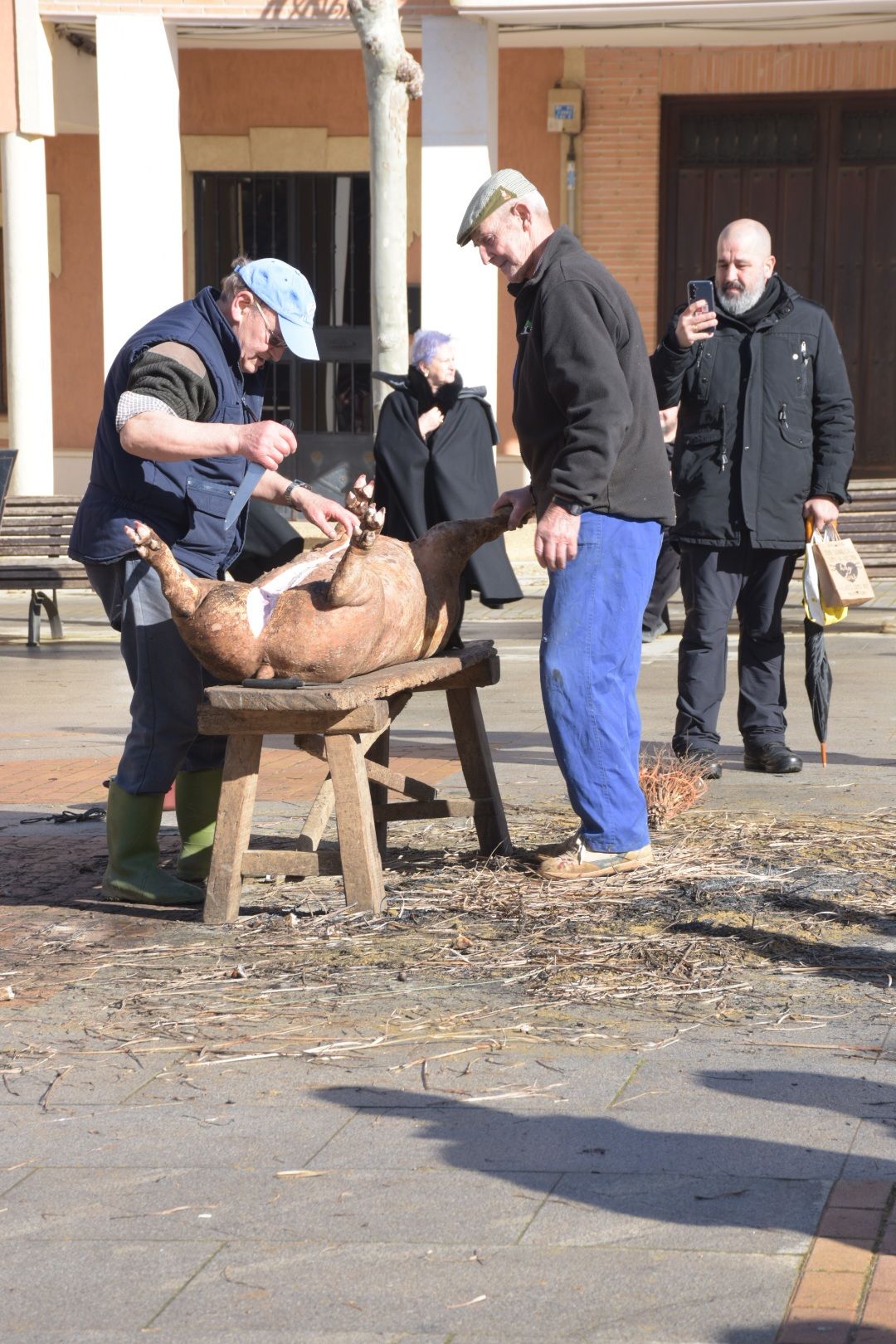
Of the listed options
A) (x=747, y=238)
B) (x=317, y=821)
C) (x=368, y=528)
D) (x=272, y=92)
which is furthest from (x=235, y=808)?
(x=272, y=92)

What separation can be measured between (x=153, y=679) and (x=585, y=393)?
1443mm

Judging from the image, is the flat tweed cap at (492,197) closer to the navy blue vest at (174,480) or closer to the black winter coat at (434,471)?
the navy blue vest at (174,480)

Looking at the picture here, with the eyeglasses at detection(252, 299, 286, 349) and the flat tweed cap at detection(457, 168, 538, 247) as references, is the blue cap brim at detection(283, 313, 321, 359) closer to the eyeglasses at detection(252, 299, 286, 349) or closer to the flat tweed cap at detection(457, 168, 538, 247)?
the eyeglasses at detection(252, 299, 286, 349)

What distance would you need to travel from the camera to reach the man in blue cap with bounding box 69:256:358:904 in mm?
5285

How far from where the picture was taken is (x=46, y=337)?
1648cm

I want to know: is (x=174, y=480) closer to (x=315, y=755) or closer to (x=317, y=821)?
(x=315, y=755)

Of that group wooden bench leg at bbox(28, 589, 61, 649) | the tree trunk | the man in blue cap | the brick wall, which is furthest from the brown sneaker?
the brick wall

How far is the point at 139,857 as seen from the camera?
5523 millimetres

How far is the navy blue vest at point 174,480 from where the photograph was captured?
5.32 metres

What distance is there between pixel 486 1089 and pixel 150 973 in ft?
4.13

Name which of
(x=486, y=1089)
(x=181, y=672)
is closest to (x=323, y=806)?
(x=181, y=672)

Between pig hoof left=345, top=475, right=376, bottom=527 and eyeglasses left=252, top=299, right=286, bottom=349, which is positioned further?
eyeglasses left=252, top=299, right=286, bottom=349

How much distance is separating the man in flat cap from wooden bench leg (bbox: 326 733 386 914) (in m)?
0.63

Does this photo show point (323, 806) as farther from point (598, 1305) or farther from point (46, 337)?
point (46, 337)
